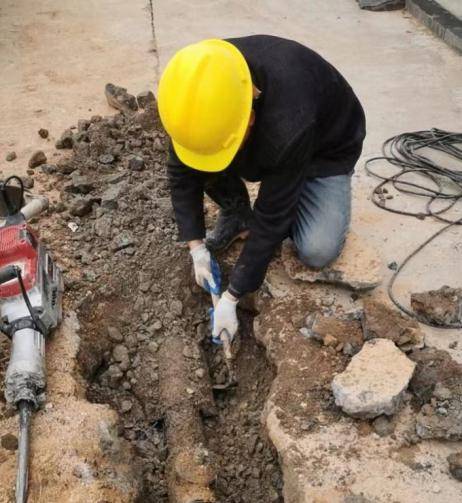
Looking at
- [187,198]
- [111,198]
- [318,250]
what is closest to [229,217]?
[187,198]

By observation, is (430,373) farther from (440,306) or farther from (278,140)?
(278,140)

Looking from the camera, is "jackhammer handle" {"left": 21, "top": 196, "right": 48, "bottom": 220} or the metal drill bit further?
"jackhammer handle" {"left": 21, "top": 196, "right": 48, "bottom": 220}

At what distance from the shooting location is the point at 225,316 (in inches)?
107

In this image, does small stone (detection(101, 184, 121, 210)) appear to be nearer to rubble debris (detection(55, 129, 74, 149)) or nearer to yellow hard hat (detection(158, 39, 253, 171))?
rubble debris (detection(55, 129, 74, 149))

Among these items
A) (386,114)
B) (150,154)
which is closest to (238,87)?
(150,154)

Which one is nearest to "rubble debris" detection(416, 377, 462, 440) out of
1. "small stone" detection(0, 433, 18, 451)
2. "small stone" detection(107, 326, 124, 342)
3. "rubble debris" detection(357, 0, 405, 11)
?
"small stone" detection(107, 326, 124, 342)

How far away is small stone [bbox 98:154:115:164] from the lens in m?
4.02

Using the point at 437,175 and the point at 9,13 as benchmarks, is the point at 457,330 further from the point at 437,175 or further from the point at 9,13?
the point at 9,13

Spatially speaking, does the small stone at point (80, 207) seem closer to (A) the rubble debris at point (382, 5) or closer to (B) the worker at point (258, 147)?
(B) the worker at point (258, 147)

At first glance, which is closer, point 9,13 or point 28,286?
point 28,286

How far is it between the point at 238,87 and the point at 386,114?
2.79 meters

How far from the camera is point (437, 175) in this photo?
401 cm

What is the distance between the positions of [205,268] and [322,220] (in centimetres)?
63

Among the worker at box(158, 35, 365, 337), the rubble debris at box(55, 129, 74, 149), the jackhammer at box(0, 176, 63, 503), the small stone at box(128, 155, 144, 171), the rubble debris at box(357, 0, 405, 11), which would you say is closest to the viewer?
the worker at box(158, 35, 365, 337)
